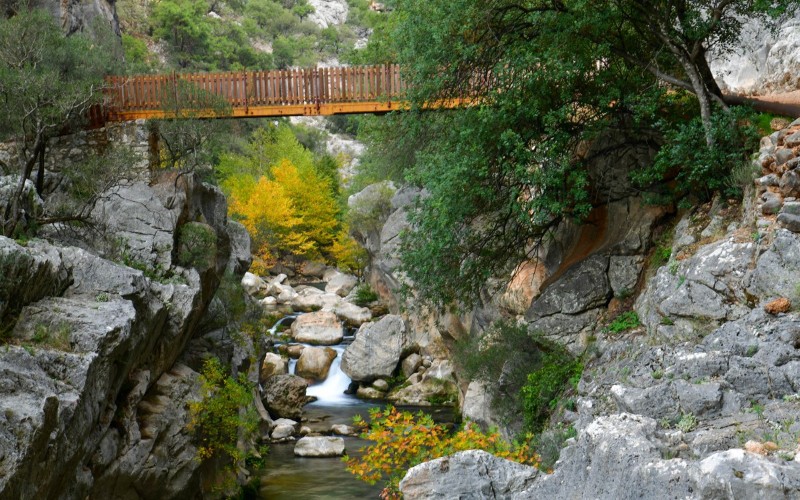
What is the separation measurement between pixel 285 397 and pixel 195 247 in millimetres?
9873

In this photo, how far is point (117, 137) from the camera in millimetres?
25484

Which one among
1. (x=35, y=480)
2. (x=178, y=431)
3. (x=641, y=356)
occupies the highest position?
(x=641, y=356)

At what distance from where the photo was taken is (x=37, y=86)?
21.0 m

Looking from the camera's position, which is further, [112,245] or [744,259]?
[112,245]

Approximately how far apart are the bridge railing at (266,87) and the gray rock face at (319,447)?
10955mm

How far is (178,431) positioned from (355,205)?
24.0m

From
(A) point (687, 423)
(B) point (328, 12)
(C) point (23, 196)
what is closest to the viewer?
(A) point (687, 423)

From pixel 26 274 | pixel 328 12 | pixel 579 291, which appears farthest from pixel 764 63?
pixel 328 12

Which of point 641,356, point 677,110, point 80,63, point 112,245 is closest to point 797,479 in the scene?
point 641,356

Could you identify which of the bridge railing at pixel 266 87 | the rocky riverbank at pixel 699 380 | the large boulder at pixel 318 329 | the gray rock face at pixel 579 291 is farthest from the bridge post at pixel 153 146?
the large boulder at pixel 318 329

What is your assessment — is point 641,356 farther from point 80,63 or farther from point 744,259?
point 80,63

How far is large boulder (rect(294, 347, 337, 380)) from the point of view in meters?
35.1

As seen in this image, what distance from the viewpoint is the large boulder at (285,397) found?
30.5 metres

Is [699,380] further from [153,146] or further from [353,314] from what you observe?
[353,314]
